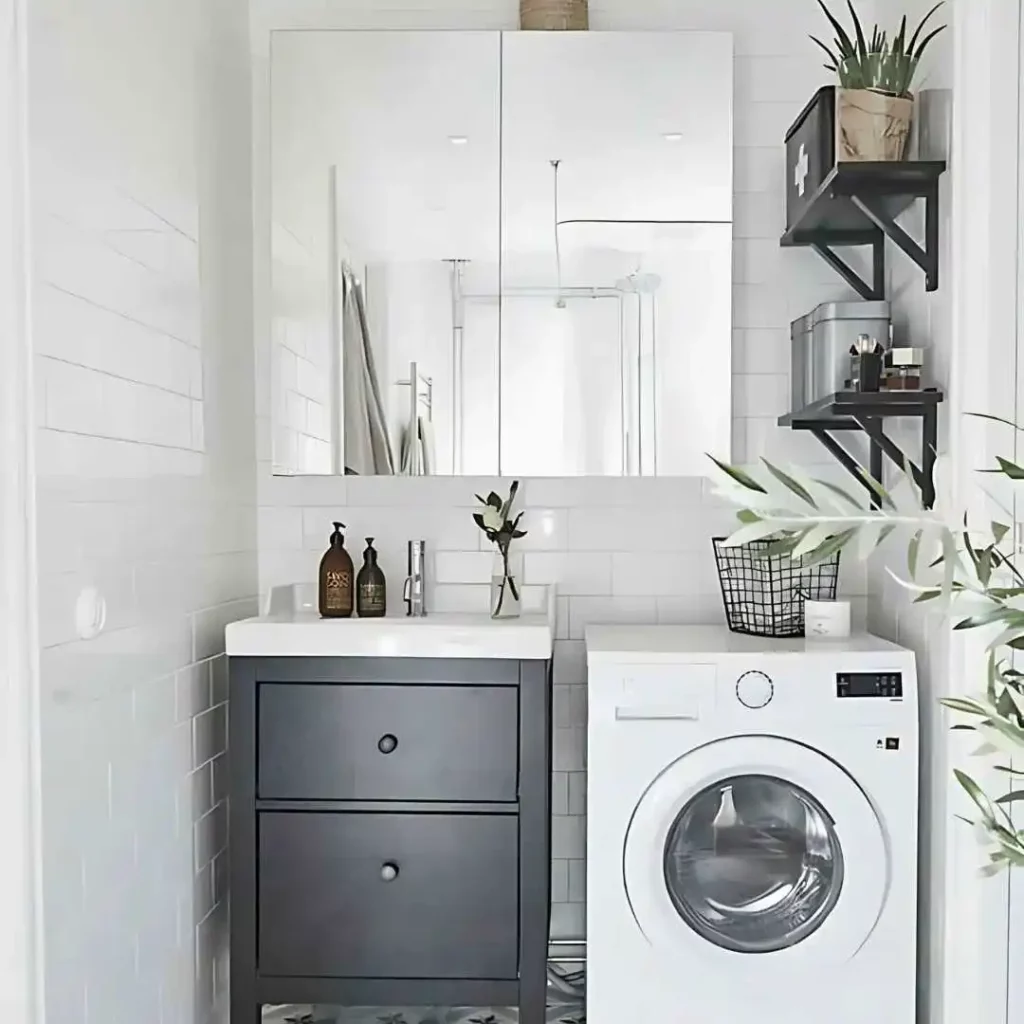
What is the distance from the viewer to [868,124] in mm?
2355

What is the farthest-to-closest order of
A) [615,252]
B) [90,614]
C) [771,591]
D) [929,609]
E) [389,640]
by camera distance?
[615,252]
[771,591]
[389,640]
[929,609]
[90,614]

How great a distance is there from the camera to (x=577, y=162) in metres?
2.81

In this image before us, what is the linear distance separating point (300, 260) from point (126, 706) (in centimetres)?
Result: 120

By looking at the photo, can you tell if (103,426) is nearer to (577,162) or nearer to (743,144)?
(577,162)

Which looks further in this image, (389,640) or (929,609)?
(389,640)

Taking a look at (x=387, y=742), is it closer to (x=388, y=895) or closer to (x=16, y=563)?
(x=388, y=895)

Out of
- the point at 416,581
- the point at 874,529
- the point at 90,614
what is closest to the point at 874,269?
the point at 416,581

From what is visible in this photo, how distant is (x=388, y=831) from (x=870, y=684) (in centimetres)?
102

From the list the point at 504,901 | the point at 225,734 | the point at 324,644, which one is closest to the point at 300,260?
the point at 324,644

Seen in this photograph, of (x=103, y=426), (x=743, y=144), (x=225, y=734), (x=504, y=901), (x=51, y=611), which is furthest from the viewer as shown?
(x=743, y=144)

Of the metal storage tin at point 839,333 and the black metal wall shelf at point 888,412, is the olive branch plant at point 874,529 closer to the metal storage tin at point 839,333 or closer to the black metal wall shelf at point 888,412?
the black metal wall shelf at point 888,412

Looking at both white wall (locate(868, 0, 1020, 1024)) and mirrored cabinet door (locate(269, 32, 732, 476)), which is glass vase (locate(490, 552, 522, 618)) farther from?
white wall (locate(868, 0, 1020, 1024))

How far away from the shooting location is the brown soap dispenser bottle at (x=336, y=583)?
2828 mm


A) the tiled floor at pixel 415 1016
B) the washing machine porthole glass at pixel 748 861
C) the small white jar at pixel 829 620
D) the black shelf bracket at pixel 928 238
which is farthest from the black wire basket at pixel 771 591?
the tiled floor at pixel 415 1016
